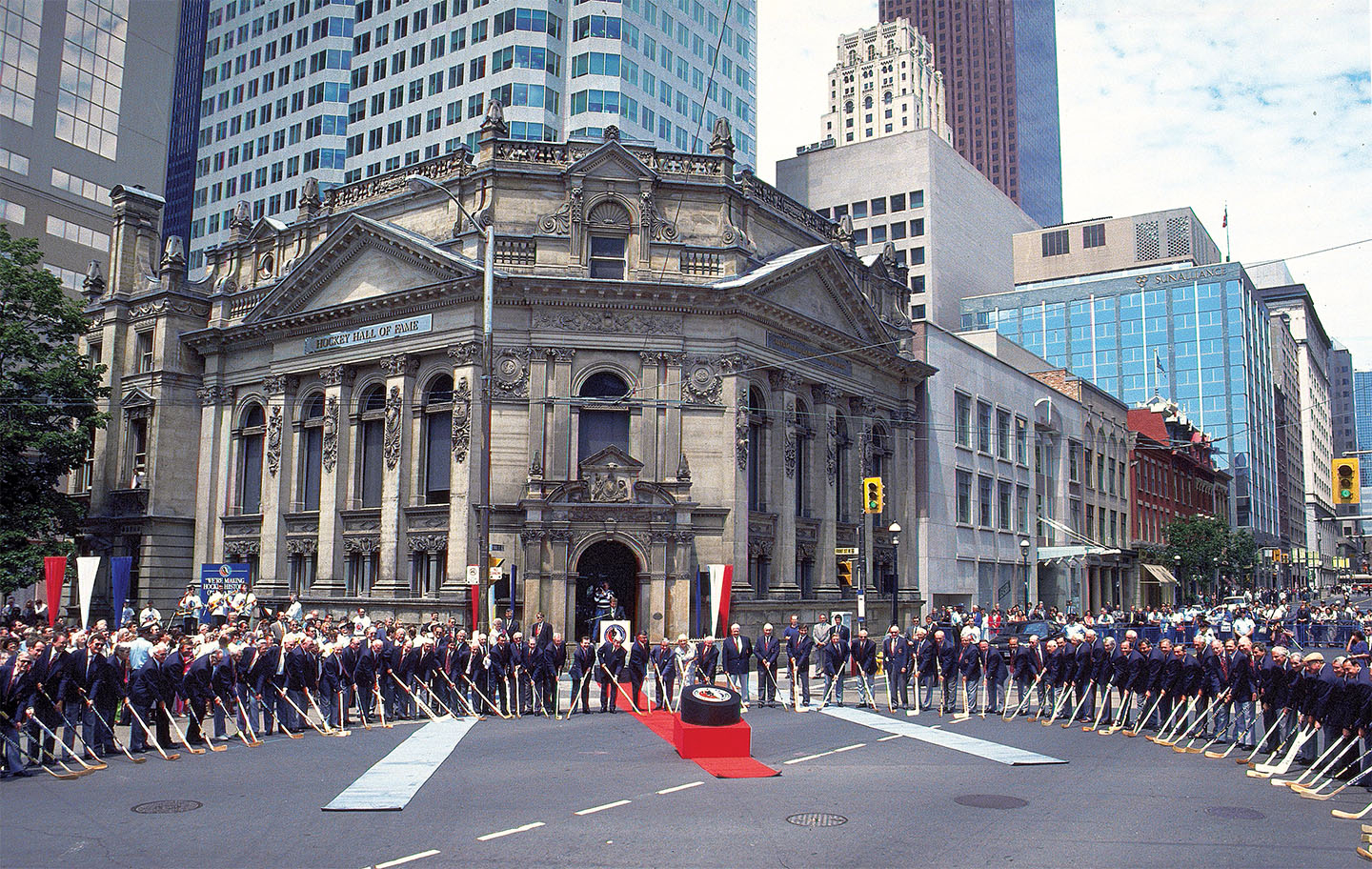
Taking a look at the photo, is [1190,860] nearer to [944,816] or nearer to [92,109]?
[944,816]

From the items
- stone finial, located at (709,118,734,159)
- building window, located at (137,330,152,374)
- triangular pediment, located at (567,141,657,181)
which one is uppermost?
stone finial, located at (709,118,734,159)

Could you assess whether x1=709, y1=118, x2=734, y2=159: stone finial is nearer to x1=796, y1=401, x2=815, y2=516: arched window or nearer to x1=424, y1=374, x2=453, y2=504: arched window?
x1=796, y1=401, x2=815, y2=516: arched window

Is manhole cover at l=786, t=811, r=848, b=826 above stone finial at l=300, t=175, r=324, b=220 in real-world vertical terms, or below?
below

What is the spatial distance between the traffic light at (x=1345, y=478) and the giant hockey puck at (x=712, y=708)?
2053 centimetres

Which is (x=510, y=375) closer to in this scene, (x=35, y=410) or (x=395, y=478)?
(x=395, y=478)

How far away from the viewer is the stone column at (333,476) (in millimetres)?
38906

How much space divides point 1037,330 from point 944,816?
94.5 meters

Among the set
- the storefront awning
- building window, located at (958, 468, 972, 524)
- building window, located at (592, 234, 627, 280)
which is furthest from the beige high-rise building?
building window, located at (592, 234, 627, 280)

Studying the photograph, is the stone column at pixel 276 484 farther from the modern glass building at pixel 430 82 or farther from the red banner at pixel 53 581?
the modern glass building at pixel 430 82

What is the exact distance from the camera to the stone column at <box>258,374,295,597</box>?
133 ft

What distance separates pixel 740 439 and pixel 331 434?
1419cm

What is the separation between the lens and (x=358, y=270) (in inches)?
1560

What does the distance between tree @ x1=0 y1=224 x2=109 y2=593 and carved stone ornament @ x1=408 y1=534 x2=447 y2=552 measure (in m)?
13.4

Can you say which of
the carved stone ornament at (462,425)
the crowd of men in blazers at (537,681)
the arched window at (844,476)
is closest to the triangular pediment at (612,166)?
the carved stone ornament at (462,425)
